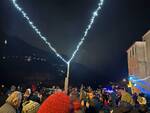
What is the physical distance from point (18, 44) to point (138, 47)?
61.5m

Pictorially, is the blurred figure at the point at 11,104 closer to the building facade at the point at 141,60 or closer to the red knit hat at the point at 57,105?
the red knit hat at the point at 57,105

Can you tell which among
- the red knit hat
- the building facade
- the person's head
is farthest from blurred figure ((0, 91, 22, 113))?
the building facade

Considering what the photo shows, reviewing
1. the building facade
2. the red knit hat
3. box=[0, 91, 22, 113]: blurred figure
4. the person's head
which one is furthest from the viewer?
the building facade

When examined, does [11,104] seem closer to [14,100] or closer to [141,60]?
[14,100]

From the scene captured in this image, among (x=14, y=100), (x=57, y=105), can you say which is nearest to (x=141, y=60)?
(x=14, y=100)

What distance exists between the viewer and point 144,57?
85.3 metres

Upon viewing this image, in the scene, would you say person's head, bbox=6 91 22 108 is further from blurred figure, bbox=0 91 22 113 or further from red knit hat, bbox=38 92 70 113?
red knit hat, bbox=38 92 70 113

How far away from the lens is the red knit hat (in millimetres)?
2588

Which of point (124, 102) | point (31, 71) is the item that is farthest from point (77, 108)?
point (31, 71)

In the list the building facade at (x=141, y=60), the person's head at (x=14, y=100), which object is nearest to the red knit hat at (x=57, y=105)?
the person's head at (x=14, y=100)

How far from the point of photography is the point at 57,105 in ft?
8.52

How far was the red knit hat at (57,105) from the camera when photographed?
8.49 feet

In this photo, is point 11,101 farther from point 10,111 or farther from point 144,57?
point 144,57

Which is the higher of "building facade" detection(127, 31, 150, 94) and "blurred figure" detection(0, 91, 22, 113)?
"building facade" detection(127, 31, 150, 94)
